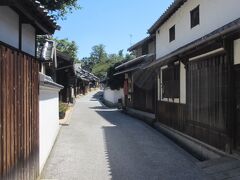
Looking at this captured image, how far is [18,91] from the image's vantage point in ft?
22.6

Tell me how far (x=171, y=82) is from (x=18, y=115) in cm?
1118

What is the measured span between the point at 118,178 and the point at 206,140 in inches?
149

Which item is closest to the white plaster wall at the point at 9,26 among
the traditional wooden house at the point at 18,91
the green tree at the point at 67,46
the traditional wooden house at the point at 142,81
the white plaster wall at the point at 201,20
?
the traditional wooden house at the point at 18,91

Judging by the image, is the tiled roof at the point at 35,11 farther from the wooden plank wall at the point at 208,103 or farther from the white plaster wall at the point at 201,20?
the white plaster wall at the point at 201,20

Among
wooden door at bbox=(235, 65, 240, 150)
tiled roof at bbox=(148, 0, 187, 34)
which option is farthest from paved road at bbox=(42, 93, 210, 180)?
tiled roof at bbox=(148, 0, 187, 34)

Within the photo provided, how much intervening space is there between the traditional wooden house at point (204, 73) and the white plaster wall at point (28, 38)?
4266mm

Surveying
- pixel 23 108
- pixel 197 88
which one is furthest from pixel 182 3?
pixel 23 108

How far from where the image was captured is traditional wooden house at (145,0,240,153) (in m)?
10.1

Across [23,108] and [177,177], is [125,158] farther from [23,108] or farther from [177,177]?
[23,108]

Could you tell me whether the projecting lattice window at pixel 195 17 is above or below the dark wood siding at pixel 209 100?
above

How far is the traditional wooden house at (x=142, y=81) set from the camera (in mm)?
23498

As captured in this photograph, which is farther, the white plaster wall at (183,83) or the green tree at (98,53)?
the green tree at (98,53)

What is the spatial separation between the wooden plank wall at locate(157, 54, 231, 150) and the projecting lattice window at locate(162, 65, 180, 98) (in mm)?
993

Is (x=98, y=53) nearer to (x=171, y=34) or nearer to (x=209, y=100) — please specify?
(x=171, y=34)
